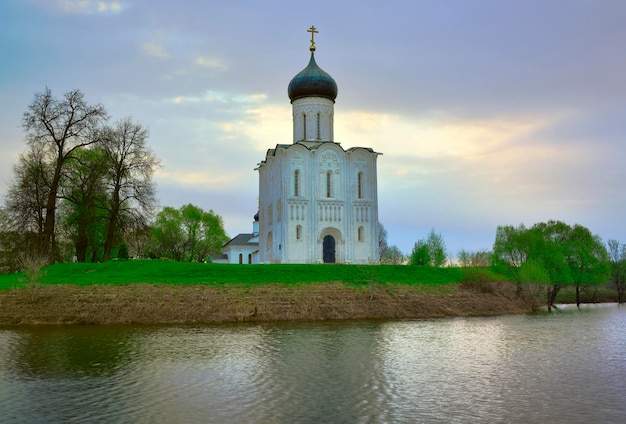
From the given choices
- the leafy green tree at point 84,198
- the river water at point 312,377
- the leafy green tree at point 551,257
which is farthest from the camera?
the leafy green tree at point 551,257

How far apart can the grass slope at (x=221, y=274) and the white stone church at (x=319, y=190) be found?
6990 millimetres

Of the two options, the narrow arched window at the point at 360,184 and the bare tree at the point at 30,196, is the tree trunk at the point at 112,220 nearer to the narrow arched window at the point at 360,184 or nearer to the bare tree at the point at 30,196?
the bare tree at the point at 30,196

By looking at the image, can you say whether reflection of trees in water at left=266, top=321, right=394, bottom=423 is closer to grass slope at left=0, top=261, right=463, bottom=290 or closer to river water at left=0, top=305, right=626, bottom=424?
river water at left=0, top=305, right=626, bottom=424

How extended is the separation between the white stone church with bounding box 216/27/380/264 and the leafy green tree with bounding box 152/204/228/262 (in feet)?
68.0

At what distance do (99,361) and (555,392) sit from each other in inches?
414

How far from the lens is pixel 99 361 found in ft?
47.1

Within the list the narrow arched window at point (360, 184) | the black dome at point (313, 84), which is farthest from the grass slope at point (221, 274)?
the black dome at point (313, 84)

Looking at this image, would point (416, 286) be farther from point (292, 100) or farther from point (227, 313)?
point (292, 100)

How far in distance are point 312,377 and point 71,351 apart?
25.6 feet

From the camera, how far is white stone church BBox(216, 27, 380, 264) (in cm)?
4181

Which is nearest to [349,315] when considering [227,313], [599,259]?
[227,313]

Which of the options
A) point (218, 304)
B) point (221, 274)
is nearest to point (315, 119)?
point (221, 274)

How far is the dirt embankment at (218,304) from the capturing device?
24.5 metres

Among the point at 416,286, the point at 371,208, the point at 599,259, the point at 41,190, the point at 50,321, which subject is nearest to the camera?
the point at 50,321
